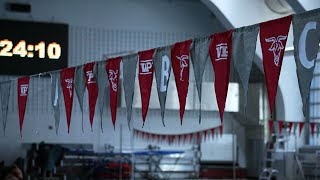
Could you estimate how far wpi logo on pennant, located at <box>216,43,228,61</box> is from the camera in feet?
22.9

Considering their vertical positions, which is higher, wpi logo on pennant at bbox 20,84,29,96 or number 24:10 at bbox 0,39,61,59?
number 24:10 at bbox 0,39,61,59

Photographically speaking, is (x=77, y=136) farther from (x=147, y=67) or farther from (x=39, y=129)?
(x=147, y=67)

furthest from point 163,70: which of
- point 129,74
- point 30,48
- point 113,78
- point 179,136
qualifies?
point 179,136

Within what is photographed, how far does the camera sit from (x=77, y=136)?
19.2 meters

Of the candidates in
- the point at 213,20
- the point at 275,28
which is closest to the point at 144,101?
the point at 275,28

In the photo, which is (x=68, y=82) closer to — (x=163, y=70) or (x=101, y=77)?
(x=101, y=77)

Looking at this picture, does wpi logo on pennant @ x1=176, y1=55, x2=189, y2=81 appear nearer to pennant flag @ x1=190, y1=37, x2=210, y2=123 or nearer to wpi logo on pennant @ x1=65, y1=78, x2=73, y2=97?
pennant flag @ x1=190, y1=37, x2=210, y2=123

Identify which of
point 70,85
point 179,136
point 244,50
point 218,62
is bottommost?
point 179,136

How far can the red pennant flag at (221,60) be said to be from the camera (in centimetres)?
695

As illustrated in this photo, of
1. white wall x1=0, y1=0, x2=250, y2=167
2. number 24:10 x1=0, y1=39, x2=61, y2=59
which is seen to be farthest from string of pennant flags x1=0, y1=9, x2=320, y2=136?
white wall x1=0, y1=0, x2=250, y2=167

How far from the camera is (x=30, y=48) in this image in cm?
1859

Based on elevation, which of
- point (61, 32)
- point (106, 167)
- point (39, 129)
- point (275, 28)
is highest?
point (61, 32)

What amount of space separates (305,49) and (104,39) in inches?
573

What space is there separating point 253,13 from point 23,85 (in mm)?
8232
